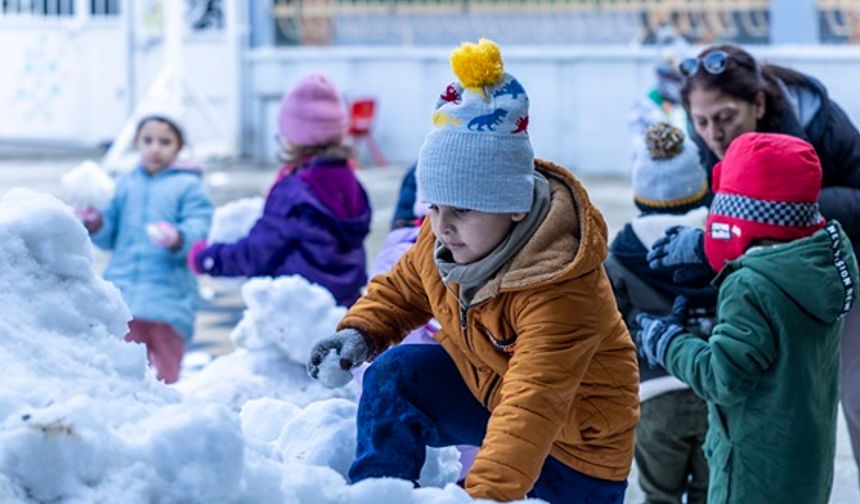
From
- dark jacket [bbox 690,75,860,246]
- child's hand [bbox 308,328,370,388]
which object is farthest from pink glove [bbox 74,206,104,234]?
child's hand [bbox 308,328,370,388]

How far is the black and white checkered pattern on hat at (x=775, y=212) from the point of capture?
361cm

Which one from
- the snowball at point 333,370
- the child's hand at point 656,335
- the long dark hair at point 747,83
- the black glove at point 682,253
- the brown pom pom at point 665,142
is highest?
the long dark hair at point 747,83

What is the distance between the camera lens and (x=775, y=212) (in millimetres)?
3611

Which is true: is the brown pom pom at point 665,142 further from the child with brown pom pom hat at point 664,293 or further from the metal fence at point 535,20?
the metal fence at point 535,20

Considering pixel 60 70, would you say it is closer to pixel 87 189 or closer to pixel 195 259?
pixel 87 189

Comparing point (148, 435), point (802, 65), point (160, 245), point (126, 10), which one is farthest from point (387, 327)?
point (126, 10)

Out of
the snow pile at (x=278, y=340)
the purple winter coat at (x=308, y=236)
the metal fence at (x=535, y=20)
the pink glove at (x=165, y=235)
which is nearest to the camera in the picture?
the snow pile at (x=278, y=340)

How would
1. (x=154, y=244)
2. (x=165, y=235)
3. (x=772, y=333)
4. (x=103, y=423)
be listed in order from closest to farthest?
(x=103, y=423)
(x=772, y=333)
(x=165, y=235)
(x=154, y=244)

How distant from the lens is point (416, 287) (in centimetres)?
321

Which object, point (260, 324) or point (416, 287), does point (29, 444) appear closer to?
point (416, 287)

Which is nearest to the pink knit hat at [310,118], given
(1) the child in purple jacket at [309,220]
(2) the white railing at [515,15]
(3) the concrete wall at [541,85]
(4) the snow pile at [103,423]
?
(1) the child in purple jacket at [309,220]

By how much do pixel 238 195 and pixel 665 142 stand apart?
1002 cm

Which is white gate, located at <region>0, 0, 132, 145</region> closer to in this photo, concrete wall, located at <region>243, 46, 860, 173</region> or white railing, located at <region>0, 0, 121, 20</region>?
white railing, located at <region>0, 0, 121, 20</region>

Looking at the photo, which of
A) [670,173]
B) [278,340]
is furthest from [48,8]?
[670,173]
